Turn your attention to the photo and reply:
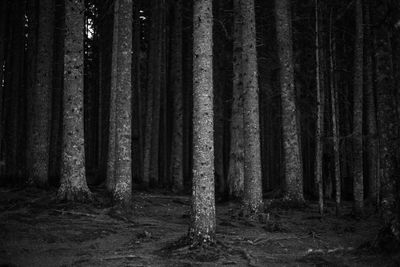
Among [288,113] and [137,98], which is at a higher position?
[137,98]

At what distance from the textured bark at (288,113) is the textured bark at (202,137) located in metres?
8.22

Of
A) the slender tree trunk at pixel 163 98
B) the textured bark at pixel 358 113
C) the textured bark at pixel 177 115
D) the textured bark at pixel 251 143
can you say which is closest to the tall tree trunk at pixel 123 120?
the textured bark at pixel 251 143

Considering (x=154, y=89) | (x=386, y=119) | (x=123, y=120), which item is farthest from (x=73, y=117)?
(x=154, y=89)

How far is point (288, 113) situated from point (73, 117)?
839 cm

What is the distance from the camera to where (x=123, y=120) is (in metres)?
13.2

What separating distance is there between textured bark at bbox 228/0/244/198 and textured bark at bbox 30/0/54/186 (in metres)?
7.65

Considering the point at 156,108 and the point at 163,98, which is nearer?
the point at 156,108

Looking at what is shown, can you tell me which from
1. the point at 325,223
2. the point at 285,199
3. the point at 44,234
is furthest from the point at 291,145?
the point at 44,234

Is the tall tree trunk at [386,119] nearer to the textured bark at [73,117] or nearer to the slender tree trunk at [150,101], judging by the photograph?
the textured bark at [73,117]

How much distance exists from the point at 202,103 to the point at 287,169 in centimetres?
869

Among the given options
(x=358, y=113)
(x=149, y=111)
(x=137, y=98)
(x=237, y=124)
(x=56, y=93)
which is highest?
(x=137, y=98)

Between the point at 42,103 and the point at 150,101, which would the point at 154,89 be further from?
the point at 42,103

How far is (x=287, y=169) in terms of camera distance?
1639 centimetres

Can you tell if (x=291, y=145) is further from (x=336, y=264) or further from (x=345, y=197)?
(x=345, y=197)
